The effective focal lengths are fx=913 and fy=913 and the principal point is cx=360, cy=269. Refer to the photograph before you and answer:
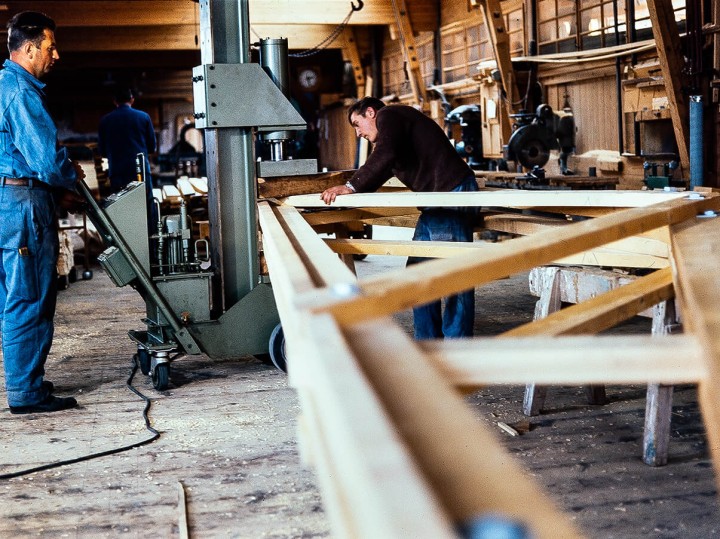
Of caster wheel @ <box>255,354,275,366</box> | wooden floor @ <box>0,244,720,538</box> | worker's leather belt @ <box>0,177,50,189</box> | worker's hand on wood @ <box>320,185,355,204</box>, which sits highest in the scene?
worker's leather belt @ <box>0,177,50,189</box>

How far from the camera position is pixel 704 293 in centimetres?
182

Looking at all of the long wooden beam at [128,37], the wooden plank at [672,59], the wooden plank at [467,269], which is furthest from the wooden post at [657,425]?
the long wooden beam at [128,37]

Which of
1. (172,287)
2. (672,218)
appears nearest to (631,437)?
(672,218)

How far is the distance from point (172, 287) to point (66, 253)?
12.6 feet

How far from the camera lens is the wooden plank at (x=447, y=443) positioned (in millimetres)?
914

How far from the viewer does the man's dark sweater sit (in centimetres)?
460

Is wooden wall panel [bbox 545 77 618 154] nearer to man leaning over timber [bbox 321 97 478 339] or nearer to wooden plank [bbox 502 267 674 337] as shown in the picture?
man leaning over timber [bbox 321 97 478 339]

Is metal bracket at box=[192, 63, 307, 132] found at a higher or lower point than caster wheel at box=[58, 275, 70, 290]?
higher

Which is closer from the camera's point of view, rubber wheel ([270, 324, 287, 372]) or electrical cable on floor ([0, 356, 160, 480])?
electrical cable on floor ([0, 356, 160, 480])

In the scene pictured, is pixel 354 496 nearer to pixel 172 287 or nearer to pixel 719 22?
pixel 172 287

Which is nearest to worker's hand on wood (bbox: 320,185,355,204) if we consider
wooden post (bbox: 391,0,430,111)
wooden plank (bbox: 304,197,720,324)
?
wooden plank (bbox: 304,197,720,324)

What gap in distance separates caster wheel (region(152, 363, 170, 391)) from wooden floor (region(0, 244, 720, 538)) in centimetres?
8

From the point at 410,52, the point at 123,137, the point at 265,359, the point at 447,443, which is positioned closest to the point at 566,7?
the point at 410,52

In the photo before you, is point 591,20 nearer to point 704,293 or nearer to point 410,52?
point 410,52
